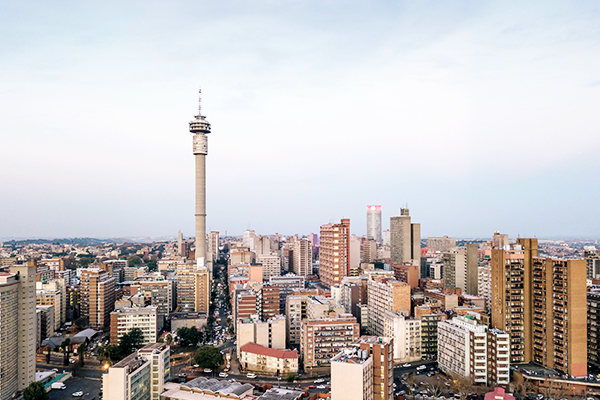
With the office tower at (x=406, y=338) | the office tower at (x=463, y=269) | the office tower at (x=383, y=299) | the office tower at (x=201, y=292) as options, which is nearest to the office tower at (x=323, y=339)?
the office tower at (x=406, y=338)

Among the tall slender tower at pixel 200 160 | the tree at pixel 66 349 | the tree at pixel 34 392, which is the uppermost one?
the tall slender tower at pixel 200 160

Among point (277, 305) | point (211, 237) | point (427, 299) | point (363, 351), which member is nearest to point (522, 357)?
point (427, 299)

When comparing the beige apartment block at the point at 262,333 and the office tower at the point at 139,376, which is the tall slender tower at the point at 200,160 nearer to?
the beige apartment block at the point at 262,333

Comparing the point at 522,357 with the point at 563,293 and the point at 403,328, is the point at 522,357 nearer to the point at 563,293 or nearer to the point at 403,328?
the point at 563,293

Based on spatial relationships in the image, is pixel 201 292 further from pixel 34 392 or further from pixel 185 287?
pixel 34 392

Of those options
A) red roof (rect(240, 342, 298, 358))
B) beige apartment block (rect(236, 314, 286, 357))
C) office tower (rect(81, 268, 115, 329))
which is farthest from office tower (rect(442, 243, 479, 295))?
office tower (rect(81, 268, 115, 329))

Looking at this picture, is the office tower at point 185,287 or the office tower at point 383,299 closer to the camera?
the office tower at point 383,299

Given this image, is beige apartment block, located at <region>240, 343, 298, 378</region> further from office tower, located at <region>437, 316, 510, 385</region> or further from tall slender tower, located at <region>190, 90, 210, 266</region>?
tall slender tower, located at <region>190, 90, 210, 266</region>
